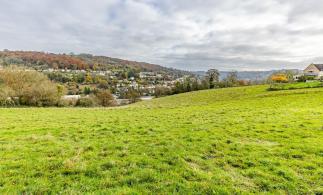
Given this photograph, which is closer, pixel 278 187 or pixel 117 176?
pixel 278 187

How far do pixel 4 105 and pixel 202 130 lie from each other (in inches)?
1458

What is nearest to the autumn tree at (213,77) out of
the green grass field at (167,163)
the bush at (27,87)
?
the bush at (27,87)

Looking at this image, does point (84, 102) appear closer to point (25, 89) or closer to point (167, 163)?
point (25, 89)

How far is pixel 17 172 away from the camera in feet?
16.8

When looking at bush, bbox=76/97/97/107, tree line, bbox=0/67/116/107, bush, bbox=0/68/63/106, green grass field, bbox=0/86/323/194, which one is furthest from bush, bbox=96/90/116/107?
green grass field, bbox=0/86/323/194

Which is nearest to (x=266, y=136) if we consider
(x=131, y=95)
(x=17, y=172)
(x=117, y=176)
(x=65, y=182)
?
(x=117, y=176)

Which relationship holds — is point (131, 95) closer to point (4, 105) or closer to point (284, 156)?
point (4, 105)

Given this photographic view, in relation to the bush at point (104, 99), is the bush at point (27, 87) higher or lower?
higher

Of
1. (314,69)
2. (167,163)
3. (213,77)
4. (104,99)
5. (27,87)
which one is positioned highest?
(314,69)

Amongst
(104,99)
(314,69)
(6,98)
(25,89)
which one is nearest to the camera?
(6,98)

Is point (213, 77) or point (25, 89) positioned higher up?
point (213, 77)

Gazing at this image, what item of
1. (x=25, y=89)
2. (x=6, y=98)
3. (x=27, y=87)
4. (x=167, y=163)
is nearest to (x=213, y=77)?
(x=27, y=87)

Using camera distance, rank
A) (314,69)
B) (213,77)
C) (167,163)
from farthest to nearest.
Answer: (213,77) → (314,69) → (167,163)

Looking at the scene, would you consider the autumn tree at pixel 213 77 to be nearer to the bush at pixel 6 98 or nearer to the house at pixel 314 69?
the house at pixel 314 69
